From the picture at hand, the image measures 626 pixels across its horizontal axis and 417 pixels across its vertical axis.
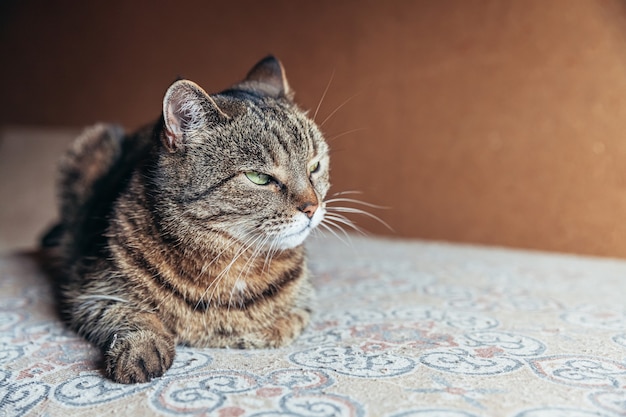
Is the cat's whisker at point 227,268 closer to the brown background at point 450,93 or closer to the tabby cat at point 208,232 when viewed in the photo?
the tabby cat at point 208,232

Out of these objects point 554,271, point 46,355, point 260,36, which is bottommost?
point 46,355

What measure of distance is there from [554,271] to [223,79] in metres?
1.92

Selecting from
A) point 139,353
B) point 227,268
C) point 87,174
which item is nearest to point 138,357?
point 139,353

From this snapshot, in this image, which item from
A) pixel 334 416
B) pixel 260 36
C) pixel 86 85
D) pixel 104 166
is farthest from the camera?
pixel 86 85

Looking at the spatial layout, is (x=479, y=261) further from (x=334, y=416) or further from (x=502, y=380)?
(x=334, y=416)

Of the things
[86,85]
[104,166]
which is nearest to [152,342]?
[104,166]

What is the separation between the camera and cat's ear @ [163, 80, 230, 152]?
1045 millimetres

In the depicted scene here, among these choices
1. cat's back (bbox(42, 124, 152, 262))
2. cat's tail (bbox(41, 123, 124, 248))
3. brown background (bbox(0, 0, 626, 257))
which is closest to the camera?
cat's back (bbox(42, 124, 152, 262))

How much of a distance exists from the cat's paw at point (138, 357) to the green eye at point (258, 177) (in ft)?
1.14

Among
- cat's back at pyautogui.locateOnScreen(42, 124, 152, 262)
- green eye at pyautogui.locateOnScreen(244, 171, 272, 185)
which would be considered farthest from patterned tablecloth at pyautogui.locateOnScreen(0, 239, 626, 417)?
green eye at pyautogui.locateOnScreen(244, 171, 272, 185)

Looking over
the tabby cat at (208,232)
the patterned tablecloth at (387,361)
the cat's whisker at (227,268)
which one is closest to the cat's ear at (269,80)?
the tabby cat at (208,232)

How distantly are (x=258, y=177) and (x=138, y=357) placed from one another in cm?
40

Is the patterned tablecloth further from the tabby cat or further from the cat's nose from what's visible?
the cat's nose

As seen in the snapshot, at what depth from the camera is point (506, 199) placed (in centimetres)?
226
